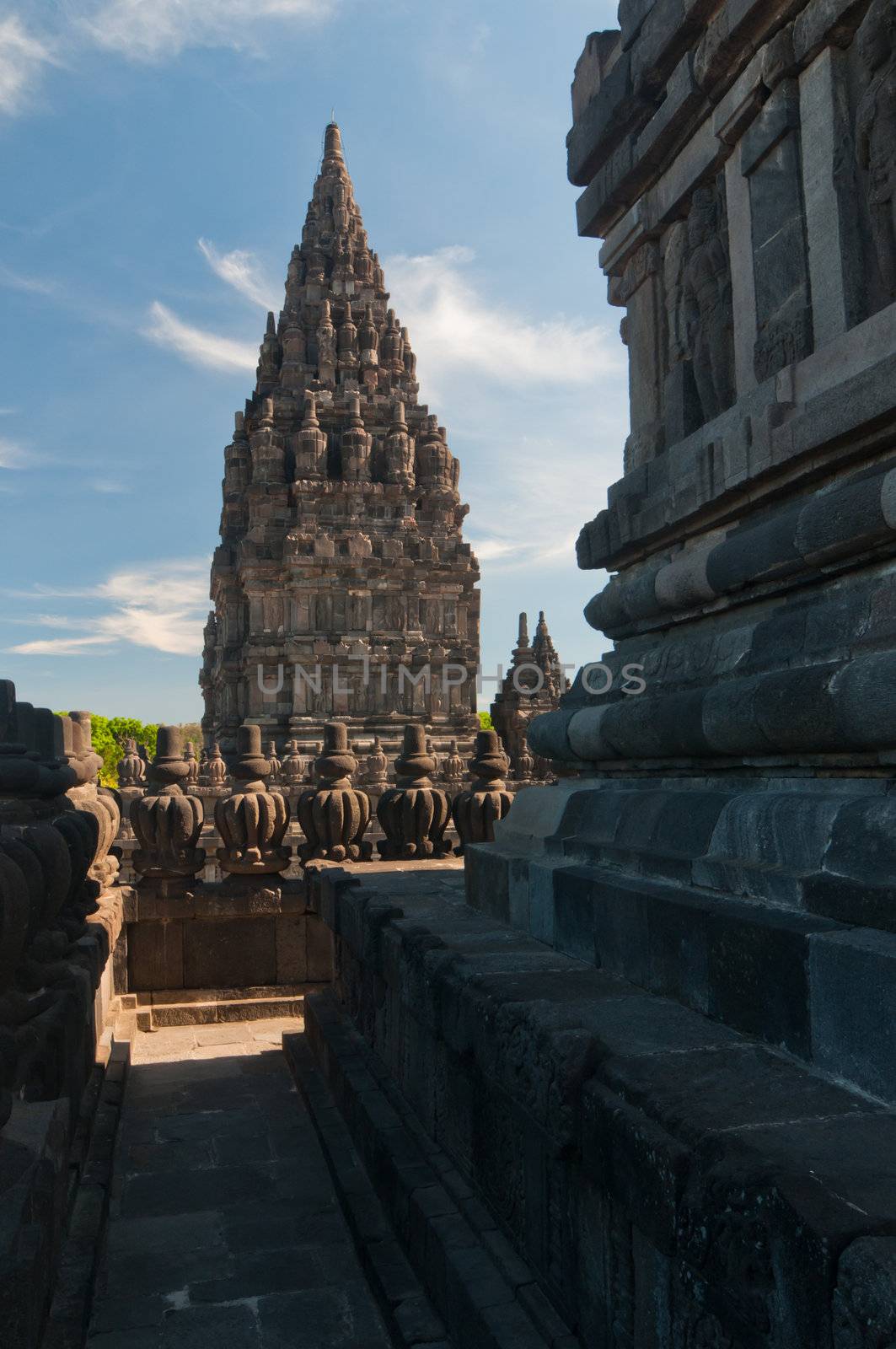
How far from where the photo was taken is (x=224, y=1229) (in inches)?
154

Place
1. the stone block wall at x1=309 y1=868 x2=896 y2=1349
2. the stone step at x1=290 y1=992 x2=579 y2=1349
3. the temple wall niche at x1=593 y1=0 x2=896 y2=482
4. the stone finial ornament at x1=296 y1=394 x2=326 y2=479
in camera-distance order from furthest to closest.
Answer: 1. the stone finial ornament at x1=296 y1=394 x2=326 y2=479
2. the temple wall niche at x1=593 y1=0 x2=896 y2=482
3. the stone step at x1=290 y1=992 x2=579 y2=1349
4. the stone block wall at x1=309 y1=868 x2=896 y2=1349

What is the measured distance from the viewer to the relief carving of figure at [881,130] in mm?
2953

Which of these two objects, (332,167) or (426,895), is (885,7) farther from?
(332,167)

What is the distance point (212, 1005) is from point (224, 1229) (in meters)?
3.35

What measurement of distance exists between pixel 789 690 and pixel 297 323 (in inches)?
1322

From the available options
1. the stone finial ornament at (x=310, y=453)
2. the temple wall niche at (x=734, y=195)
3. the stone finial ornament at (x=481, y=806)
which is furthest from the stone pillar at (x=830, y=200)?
the stone finial ornament at (x=310, y=453)

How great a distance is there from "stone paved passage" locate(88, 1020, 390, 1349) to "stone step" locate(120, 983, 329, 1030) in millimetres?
1035

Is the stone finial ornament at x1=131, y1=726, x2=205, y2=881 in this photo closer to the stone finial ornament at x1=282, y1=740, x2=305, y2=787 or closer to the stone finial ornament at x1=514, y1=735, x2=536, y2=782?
the stone finial ornament at x1=282, y1=740, x2=305, y2=787

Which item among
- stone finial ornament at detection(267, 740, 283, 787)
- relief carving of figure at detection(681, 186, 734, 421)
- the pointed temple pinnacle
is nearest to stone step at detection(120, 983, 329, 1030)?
relief carving of figure at detection(681, 186, 734, 421)

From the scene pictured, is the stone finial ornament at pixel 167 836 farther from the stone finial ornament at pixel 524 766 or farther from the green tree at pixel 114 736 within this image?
the green tree at pixel 114 736

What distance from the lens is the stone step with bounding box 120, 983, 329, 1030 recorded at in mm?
7000

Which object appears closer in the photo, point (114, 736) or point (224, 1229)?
point (224, 1229)

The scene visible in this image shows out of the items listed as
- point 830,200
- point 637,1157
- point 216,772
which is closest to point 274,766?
point 216,772

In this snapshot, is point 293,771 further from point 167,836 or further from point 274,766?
point 167,836
